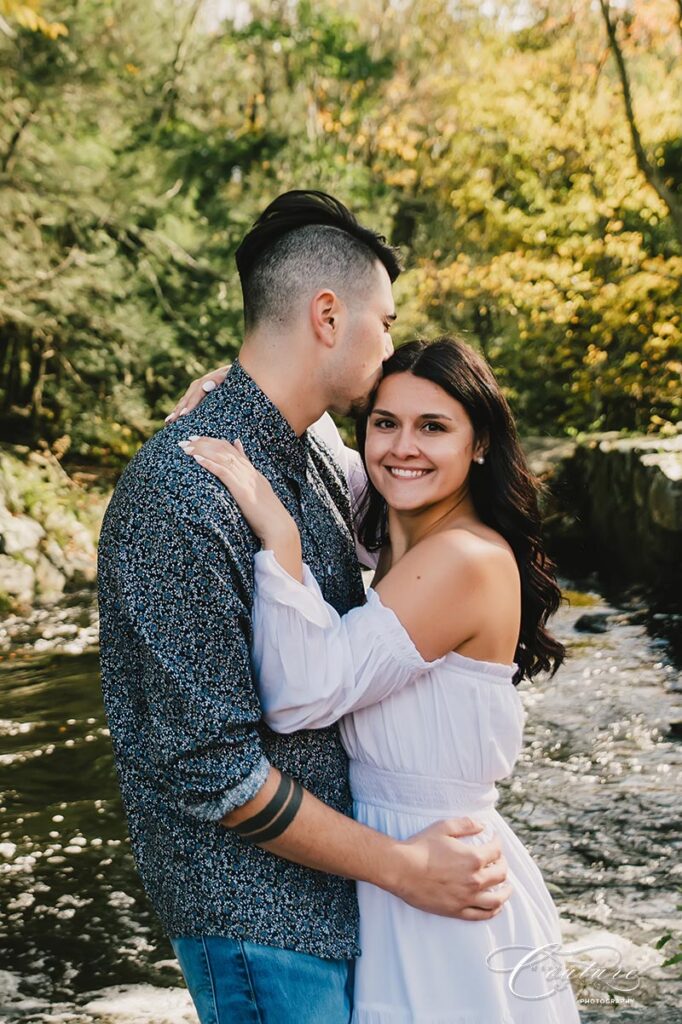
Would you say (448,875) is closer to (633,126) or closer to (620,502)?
(633,126)

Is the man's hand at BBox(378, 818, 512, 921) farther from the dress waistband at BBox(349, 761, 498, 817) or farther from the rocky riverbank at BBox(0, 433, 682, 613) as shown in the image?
the rocky riverbank at BBox(0, 433, 682, 613)

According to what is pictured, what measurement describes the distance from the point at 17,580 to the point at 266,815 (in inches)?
362

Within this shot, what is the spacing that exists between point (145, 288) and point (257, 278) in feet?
39.9

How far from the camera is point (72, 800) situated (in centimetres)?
608

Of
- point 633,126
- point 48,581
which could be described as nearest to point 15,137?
point 48,581

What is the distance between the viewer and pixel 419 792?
6.95 ft

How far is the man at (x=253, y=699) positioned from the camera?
1.78 meters

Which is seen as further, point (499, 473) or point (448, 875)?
point (499, 473)

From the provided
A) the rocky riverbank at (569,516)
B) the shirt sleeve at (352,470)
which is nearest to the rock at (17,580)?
the rocky riverbank at (569,516)

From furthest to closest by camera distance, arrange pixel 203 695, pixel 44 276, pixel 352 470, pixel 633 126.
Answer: pixel 44 276, pixel 633 126, pixel 352 470, pixel 203 695

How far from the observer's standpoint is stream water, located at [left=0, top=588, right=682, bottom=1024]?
13.7 feet

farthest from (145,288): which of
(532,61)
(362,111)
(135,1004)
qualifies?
(135,1004)

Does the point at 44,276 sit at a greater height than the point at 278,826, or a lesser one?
greater

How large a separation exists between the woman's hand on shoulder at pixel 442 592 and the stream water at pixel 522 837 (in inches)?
74.2
